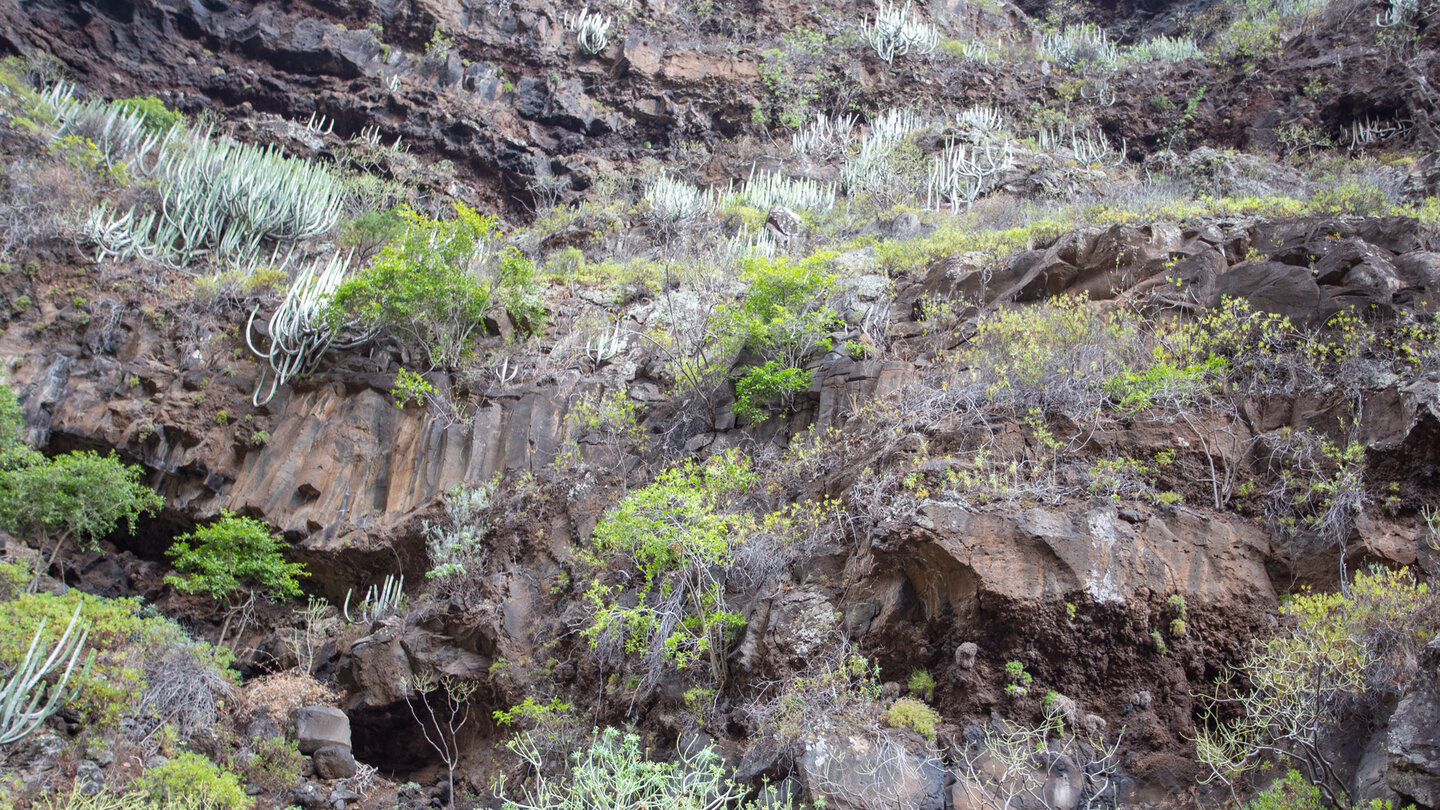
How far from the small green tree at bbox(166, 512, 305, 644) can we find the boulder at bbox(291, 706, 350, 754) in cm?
297

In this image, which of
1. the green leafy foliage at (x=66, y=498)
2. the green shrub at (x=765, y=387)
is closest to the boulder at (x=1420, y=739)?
the green shrub at (x=765, y=387)

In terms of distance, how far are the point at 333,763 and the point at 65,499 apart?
644 cm

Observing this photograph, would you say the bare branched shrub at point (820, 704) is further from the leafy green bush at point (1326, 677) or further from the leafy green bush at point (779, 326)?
the leafy green bush at point (779, 326)

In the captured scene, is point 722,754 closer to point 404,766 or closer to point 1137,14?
point 404,766

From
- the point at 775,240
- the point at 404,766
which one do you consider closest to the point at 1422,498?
the point at 404,766

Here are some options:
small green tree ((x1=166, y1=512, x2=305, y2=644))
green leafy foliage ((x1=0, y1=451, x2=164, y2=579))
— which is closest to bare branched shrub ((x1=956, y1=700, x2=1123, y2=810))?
small green tree ((x1=166, y1=512, x2=305, y2=644))

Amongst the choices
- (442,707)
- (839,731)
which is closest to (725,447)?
(442,707)

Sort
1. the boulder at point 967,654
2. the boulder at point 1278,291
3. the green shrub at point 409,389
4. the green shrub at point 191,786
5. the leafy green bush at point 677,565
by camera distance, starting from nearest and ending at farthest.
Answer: the boulder at point 967,654 < the green shrub at point 191,786 < the leafy green bush at point 677,565 < the boulder at point 1278,291 < the green shrub at point 409,389

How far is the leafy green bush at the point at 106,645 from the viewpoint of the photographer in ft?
29.5

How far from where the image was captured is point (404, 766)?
11656 mm

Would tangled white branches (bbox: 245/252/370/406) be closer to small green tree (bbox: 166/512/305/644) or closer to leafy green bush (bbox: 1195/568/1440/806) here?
small green tree (bbox: 166/512/305/644)

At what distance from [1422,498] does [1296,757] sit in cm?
293

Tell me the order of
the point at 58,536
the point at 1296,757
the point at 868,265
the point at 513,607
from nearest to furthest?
1. the point at 1296,757
2. the point at 513,607
3. the point at 58,536
4. the point at 868,265

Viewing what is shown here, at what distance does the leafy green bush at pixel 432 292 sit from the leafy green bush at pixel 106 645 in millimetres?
5875
